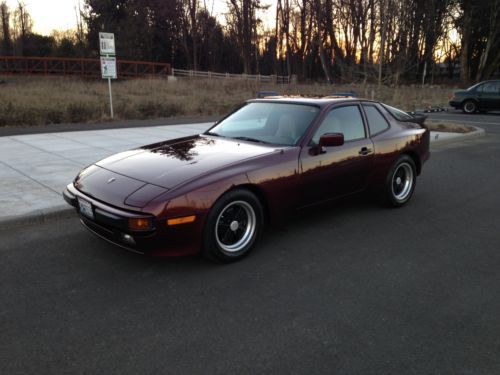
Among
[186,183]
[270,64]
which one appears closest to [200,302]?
[186,183]

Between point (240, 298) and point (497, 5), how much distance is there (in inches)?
1563

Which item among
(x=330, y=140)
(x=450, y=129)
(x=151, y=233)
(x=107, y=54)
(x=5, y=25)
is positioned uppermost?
(x=5, y=25)

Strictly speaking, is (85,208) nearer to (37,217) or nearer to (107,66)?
(37,217)

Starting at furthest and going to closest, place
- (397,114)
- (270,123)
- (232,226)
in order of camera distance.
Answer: (397,114), (270,123), (232,226)

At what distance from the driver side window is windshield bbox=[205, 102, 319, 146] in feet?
0.52

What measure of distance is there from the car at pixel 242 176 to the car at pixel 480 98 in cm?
1633

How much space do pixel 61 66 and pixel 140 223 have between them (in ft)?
125

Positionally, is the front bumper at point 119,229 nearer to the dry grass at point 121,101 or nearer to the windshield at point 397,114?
the windshield at point 397,114

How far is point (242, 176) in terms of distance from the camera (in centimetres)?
397

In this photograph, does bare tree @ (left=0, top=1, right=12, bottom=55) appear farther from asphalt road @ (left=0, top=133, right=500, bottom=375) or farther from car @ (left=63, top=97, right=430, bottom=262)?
asphalt road @ (left=0, top=133, right=500, bottom=375)

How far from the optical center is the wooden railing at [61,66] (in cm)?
3347

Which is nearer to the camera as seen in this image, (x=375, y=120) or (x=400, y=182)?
(x=375, y=120)

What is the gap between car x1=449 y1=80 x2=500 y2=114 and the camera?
770 inches

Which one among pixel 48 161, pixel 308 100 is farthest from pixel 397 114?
pixel 48 161
